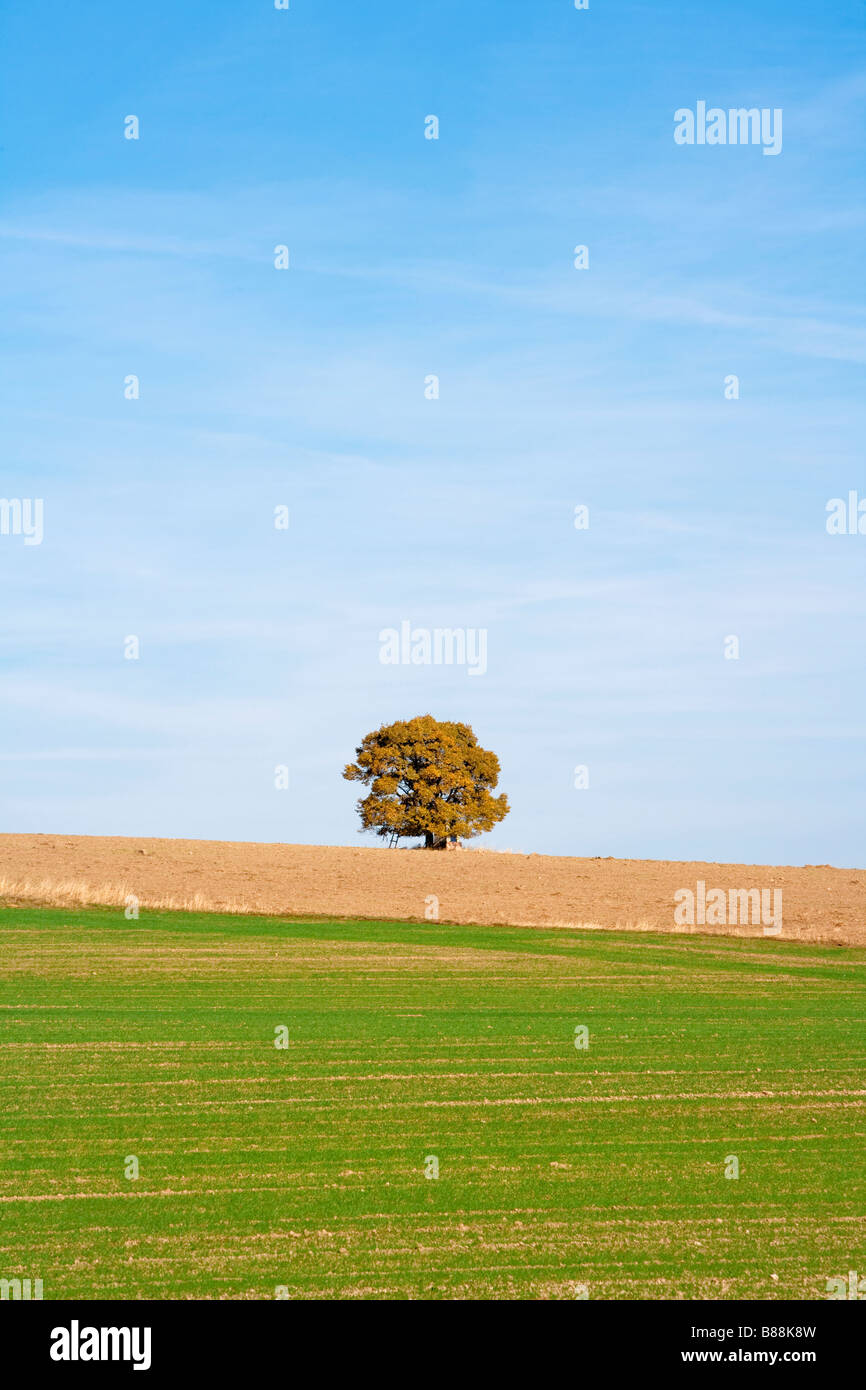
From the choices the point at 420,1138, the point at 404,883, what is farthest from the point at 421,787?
the point at 420,1138

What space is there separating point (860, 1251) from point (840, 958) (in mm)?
30612

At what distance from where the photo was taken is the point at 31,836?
69.2 meters

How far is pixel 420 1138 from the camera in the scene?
496 inches

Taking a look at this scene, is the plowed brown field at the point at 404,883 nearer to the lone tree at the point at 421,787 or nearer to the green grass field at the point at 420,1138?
the lone tree at the point at 421,787

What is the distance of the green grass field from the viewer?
8.87 metres

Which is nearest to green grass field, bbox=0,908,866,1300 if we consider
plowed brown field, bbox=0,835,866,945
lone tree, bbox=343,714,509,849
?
plowed brown field, bbox=0,835,866,945

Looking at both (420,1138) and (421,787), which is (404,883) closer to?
(421,787)

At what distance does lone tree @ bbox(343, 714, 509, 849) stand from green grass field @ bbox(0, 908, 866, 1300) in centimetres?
4919

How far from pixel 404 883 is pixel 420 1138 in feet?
137

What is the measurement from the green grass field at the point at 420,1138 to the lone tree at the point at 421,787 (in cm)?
4919

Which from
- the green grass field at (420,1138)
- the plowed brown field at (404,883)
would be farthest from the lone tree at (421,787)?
the green grass field at (420,1138)
